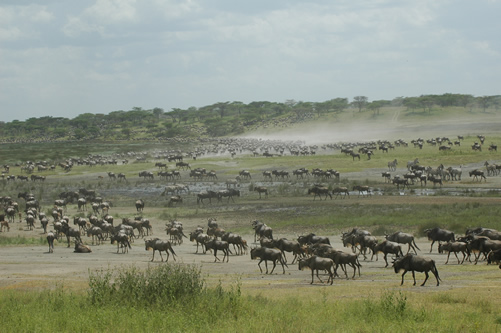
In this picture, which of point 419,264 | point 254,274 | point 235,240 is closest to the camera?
point 419,264

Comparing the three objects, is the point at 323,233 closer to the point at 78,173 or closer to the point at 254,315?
the point at 254,315

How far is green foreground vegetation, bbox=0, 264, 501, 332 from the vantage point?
40.4ft

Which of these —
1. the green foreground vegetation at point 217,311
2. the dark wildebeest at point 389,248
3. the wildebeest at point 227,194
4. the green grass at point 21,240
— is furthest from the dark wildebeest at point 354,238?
the wildebeest at point 227,194

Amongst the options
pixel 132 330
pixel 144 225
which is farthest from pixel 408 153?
pixel 132 330

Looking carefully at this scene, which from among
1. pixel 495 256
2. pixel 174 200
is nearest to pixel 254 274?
pixel 495 256

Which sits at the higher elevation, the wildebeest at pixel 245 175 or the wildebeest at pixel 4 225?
the wildebeest at pixel 245 175

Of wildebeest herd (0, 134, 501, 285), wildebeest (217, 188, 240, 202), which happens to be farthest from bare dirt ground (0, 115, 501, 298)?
wildebeest (217, 188, 240, 202)

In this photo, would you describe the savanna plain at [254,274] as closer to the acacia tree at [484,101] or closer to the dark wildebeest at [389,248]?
the dark wildebeest at [389,248]

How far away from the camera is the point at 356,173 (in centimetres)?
6694

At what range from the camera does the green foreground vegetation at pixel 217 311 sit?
40.4 feet

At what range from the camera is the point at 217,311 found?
13.6m

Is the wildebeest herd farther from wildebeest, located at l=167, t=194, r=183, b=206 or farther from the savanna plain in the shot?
the savanna plain

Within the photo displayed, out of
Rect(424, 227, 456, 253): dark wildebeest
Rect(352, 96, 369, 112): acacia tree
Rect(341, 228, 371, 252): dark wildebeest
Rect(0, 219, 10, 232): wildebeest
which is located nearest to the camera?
Rect(341, 228, 371, 252): dark wildebeest

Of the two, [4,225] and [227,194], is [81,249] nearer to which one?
[4,225]
